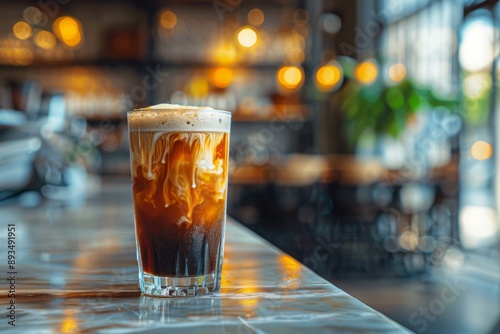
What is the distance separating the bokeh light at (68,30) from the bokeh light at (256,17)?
2.05 meters

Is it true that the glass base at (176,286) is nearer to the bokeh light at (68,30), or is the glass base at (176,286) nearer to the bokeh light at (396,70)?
the bokeh light at (396,70)

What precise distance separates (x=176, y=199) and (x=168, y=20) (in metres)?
7.25

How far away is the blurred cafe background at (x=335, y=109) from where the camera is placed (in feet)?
17.3

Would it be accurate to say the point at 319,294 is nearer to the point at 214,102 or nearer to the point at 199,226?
the point at 199,226

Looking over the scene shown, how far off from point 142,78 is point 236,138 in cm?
132

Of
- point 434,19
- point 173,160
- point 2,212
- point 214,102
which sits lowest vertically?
point 2,212

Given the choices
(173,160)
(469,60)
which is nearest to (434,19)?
(469,60)

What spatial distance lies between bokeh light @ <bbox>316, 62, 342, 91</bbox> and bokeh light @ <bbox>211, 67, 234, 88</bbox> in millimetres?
1057

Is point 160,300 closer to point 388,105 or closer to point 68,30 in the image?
point 388,105

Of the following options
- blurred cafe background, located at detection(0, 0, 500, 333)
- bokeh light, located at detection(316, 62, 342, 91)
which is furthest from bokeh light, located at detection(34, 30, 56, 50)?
bokeh light, located at detection(316, 62, 342, 91)

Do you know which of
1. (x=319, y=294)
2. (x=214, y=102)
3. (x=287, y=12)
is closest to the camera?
(x=319, y=294)

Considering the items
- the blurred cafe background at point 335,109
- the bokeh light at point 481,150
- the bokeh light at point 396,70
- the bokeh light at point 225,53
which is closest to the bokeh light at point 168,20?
the blurred cafe background at point 335,109

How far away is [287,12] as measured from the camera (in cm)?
784

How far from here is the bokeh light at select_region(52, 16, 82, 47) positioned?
7387mm
